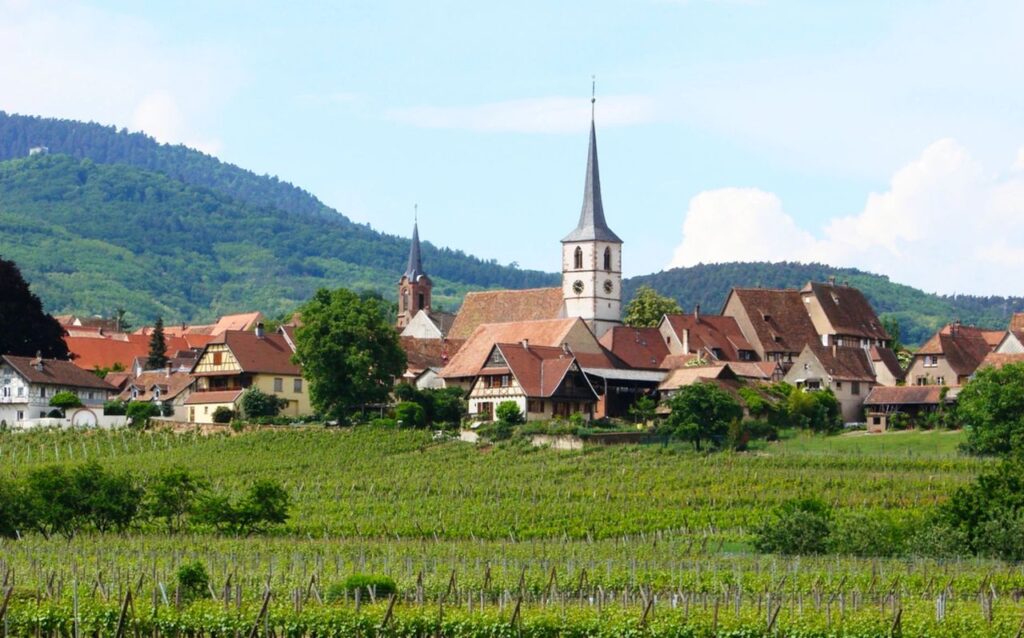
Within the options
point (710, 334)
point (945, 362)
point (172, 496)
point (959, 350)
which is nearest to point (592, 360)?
point (710, 334)

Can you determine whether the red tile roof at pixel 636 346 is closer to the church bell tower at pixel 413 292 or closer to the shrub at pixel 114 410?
the shrub at pixel 114 410

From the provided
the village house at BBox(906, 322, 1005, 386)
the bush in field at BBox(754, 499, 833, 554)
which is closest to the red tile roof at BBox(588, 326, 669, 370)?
the village house at BBox(906, 322, 1005, 386)

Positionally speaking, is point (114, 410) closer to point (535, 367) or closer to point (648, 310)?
point (535, 367)

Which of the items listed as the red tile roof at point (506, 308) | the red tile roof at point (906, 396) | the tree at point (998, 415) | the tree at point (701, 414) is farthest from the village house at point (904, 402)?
the red tile roof at point (506, 308)

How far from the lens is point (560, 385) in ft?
303

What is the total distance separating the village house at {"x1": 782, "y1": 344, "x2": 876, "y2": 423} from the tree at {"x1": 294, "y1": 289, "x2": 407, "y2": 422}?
2145 cm

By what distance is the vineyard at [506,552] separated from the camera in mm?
41344

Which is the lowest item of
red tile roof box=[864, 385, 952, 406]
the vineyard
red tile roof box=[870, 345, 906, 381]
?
the vineyard

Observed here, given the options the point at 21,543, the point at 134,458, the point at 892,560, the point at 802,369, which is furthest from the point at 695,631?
the point at 802,369

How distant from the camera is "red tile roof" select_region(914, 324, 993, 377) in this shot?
100938 mm

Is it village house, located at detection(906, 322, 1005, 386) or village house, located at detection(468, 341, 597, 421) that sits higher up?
village house, located at detection(906, 322, 1005, 386)

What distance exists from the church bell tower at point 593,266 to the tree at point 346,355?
2199 cm

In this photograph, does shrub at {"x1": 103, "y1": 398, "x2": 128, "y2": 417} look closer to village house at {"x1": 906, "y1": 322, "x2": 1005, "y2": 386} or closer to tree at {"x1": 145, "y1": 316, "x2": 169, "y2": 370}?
tree at {"x1": 145, "y1": 316, "x2": 169, "y2": 370}

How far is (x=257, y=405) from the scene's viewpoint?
308 feet
